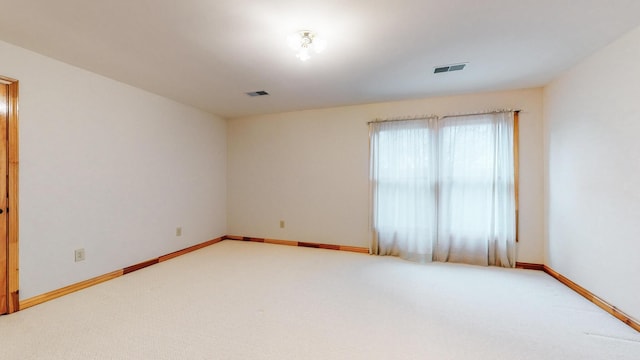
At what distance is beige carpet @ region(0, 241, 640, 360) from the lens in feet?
5.73

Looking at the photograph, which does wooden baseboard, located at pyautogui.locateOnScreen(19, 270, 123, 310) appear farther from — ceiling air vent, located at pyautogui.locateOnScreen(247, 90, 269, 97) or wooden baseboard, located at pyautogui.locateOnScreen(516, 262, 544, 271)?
wooden baseboard, located at pyautogui.locateOnScreen(516, 262, 544, 271)

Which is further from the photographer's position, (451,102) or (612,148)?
(451,102)

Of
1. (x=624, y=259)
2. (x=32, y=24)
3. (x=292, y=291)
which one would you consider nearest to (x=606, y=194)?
(x=624, y=259)

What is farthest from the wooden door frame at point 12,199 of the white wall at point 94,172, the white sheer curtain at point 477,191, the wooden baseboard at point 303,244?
the white sheer curtain at point 477,191

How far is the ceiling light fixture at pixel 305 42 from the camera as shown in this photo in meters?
2.01

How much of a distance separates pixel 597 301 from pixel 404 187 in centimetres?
218

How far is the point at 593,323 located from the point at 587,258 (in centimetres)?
72

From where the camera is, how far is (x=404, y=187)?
3.81m

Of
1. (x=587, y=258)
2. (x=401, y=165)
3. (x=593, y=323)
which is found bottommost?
(x=593, y=323)

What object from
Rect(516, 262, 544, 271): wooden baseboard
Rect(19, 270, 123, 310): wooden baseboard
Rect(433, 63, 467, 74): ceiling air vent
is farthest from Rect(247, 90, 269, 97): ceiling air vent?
Rect(516, 262, 544, 271): wooden baseboard

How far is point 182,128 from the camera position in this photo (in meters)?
3.98

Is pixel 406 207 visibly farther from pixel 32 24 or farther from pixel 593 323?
pixel 32 24

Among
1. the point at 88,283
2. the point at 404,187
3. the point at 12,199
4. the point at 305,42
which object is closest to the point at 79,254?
the point at 88,283

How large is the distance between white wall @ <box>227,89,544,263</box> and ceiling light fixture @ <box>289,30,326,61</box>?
2.07m
